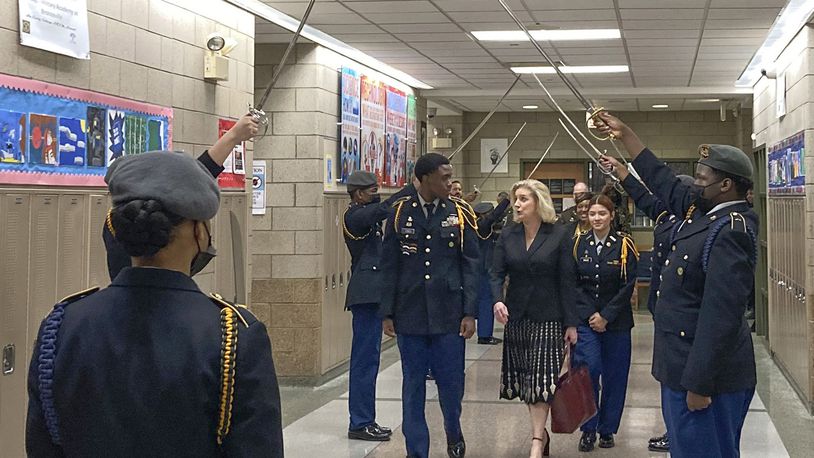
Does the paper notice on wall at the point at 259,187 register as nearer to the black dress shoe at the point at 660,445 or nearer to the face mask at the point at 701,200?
the black dress shoe at the point at 660,445

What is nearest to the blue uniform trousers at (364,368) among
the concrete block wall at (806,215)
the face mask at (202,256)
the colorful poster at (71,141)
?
the colorful poster at (71,141)

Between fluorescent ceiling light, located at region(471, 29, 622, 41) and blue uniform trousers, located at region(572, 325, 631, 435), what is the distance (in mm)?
3016

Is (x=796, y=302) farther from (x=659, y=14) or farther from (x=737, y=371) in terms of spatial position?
(x=737, y=371)

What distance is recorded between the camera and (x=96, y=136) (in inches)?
191

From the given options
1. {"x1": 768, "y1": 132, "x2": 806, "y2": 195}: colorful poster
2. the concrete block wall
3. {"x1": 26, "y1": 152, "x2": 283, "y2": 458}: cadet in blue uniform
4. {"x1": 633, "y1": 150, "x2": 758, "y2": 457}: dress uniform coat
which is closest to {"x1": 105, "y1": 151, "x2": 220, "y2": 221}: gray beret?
{"x1": 26, "y1": 152, "x2": 283, "y2": 458}: cadet in blue uniform

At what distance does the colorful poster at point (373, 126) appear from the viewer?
9.34 m

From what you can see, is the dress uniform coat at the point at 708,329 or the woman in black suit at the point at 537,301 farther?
the woman in black suit at the point at 537,301

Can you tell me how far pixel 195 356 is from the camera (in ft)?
5.21

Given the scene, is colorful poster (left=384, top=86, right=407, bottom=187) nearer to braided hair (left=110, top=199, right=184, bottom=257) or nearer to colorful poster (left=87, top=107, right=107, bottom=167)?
colorful poster (left=87, top=107, right=107, bottom=167)

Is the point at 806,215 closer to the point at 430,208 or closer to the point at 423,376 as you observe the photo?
the point at 430,208

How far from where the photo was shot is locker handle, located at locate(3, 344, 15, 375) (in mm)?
4156

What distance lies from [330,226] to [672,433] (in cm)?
525

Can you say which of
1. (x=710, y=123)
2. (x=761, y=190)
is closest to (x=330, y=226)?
(x=761, y=190)

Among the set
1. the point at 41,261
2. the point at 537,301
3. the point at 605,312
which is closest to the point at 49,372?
the point at 41,261
